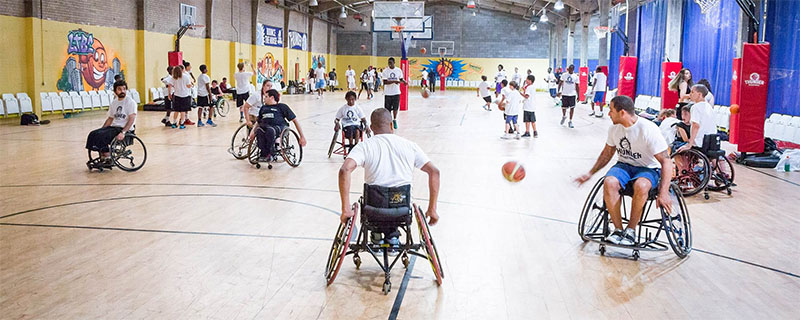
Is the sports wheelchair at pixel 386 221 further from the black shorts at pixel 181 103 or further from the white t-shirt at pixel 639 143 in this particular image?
the black shorts at pixel 181 103

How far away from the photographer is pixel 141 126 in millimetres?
14805

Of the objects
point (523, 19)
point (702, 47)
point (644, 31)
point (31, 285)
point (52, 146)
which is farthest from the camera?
point (523, 19)

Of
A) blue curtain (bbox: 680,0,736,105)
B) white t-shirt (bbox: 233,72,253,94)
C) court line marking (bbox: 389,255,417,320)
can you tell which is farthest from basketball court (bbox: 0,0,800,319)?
white t-shirt (bbox: 233,72,253,94)

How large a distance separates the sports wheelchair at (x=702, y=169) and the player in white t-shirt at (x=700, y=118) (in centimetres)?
7

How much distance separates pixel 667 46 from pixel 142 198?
15221mm

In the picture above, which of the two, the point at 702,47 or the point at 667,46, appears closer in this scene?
the point at 702,47

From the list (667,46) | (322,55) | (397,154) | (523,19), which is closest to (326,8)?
(322,55)

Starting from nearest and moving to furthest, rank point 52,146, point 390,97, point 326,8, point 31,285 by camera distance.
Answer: point 31,285 → point 52,146 → point 390,97 → point 326,8

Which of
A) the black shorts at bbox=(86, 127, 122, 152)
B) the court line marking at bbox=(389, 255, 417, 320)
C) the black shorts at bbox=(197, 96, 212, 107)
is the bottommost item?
the court line marking at bbox=(389, 255, 417, 320)

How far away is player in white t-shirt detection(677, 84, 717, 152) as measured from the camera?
7.41 m

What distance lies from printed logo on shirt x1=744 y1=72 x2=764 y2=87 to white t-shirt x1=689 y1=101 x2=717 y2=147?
3373 millimetres

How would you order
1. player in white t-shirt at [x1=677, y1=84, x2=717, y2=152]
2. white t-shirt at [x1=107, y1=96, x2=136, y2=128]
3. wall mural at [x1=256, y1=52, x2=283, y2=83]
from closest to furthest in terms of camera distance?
player in white t-shirt at [x1=677, y1=84, x2=717, y2=152], white t-shirt at [x1=107, y1=96, x2=136, y2=128], wall mural at [x1=256, y1=52, x2=283, y2=83]

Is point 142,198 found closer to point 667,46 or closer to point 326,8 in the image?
point 667,46

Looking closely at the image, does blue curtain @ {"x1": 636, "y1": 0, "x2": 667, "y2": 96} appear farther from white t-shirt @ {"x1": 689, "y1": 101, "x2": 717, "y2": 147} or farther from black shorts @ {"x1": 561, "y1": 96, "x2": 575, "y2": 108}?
white t-shirt @ {"x1": 689, "y1": 101, "x2": 717, "y2": 147}
